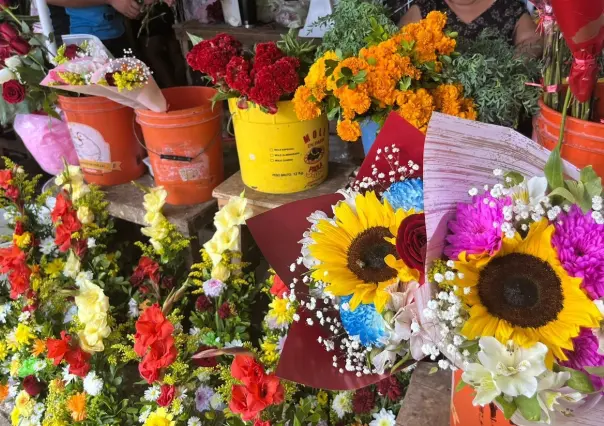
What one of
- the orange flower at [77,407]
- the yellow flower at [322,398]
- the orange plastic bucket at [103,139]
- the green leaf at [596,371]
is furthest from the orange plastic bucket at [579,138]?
the orange plastic bucket at [103,139]

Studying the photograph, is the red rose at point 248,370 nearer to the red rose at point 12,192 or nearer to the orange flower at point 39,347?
the orange flower at point 39,347

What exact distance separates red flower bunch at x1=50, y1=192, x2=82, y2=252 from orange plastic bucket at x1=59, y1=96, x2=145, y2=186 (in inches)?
10.4

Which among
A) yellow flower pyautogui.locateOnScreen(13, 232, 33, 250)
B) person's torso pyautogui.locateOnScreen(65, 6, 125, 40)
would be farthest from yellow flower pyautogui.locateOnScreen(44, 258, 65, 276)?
person's torso pyautogui.locateOnScreen(65, 6, 125, 40)

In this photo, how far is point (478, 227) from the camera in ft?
2.19

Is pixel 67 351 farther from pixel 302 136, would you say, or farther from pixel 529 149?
pixel 529 149

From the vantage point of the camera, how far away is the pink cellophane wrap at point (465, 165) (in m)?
0.68

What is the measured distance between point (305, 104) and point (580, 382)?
0.89 m

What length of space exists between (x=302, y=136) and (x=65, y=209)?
687mm

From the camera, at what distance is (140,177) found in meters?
1.93

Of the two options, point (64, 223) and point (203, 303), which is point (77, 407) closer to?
point (203, 303)

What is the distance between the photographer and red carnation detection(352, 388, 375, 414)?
122cm

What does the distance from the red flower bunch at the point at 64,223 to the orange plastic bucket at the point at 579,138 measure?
122 cm

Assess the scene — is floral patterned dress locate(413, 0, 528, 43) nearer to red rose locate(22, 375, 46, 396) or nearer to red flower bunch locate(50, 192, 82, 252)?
red flower bunch locate(50, 192, 82, 252)

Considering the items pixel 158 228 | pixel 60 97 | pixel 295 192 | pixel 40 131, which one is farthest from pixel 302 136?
pixel 40 131
